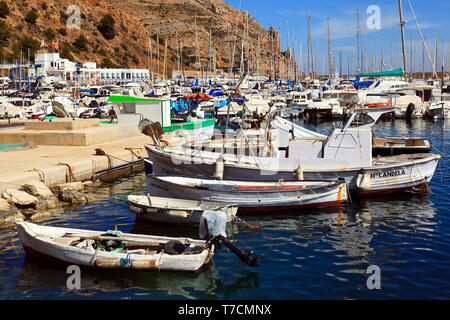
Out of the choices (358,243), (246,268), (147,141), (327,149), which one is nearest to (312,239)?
(358,243)

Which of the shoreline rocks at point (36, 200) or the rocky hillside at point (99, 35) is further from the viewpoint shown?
the rocky hillside at point (99, 35)

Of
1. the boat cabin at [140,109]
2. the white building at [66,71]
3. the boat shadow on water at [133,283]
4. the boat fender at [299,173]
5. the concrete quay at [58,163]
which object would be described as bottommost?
the boat shadow on water at [133,283]

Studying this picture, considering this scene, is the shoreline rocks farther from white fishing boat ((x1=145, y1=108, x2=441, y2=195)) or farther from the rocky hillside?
the rocky hillside

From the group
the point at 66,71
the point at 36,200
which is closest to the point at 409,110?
the point at 36,200

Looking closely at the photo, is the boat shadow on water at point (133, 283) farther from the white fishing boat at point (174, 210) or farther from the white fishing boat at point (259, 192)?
the white fishing boat at point (259, 192)

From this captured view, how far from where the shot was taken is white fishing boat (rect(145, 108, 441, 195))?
1576cm

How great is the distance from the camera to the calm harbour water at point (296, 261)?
30.5 ft

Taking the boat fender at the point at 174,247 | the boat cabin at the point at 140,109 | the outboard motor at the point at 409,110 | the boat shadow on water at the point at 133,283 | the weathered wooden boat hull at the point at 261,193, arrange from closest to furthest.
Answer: the boat shadow on water at the point at 133,283 → the boat fender at the point at 174,247 → the weathered wooden boat hull at the point at 261,193 → the boat cabin at the point at 140,109 → the outboard motor at the point at 409,110

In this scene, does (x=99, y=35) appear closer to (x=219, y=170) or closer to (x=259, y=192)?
(x=219, y=170)

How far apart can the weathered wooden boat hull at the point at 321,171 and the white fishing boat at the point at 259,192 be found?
714mm

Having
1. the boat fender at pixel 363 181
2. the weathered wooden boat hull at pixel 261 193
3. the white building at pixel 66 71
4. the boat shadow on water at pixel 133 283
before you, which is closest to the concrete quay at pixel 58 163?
the weathered wooden boat hull at pixel 261 193

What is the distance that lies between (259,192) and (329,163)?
3257 mm

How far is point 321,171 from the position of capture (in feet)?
51.6

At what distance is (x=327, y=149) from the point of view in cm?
1667
